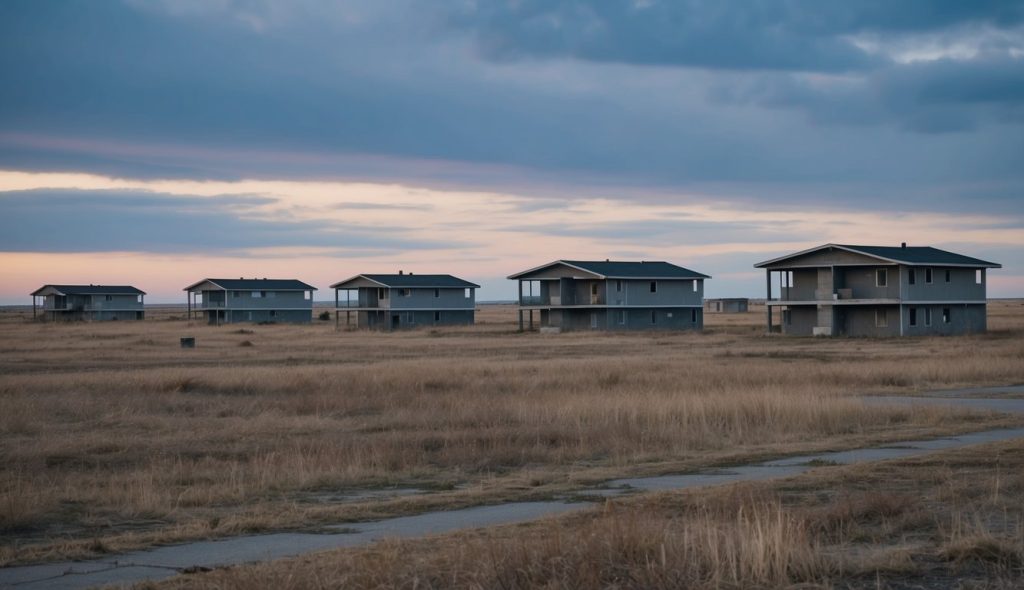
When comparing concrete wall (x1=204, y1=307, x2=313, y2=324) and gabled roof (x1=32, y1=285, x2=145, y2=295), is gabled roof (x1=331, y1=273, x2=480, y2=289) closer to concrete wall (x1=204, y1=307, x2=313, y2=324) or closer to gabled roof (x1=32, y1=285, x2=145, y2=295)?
concrete wall (x1=204, y1=307, x2=313, y2=324)

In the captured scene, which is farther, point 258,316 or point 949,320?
point 258,316

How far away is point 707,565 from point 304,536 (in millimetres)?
4543

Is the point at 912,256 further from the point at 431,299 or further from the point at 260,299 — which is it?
the point at 260,299

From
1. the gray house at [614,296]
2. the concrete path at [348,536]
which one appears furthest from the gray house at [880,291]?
the concrete path at [348,536]

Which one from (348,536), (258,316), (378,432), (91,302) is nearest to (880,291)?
(378,432)

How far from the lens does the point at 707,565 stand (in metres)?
8.96

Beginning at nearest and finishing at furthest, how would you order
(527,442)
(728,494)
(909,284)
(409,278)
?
1. (728,494)
2. (527,442)
3. (909,284)
4. (409,278)

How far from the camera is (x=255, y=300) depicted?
408ft

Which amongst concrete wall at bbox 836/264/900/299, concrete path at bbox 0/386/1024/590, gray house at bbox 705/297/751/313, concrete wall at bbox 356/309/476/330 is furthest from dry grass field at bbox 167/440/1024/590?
gray house at bbox 705/297/751/313

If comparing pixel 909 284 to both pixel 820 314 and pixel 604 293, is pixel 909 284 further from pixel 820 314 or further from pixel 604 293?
pixel 604 293

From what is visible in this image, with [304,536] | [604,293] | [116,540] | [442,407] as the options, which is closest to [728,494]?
[304,536]

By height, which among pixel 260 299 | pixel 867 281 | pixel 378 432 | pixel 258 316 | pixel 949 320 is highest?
pixel 260 299

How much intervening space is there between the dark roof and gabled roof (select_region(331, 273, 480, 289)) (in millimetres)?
43676

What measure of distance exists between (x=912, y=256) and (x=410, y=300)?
157ft
